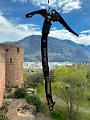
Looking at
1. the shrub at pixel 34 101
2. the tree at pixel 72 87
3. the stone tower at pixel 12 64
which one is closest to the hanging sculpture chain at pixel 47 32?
the shrub at pixel 34 101

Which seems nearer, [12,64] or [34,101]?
[34,101]

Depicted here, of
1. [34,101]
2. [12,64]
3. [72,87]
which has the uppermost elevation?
[12,64]

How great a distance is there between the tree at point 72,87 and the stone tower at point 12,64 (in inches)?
269

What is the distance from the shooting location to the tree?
44853 mm

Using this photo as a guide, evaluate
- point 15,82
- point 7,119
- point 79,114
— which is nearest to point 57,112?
point 79,114

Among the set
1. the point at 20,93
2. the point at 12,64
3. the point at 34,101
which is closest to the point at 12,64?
the point at 12,64

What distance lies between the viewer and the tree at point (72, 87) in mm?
44853

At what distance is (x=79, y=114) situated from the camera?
46094 mm

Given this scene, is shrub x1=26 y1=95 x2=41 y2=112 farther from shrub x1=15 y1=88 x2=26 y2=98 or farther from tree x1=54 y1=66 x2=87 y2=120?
tree x1=54 y1=66 x2=87 y2=120

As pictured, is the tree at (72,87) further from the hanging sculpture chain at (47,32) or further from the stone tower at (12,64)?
the hanging sculpture chain at (47,32)

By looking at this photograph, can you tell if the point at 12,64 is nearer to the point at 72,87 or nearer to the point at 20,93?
the point at 20,93

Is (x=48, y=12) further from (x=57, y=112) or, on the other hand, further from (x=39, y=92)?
(x=39, y=92)

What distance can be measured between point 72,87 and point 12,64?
1094 centimetres

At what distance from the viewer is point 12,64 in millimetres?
51469
